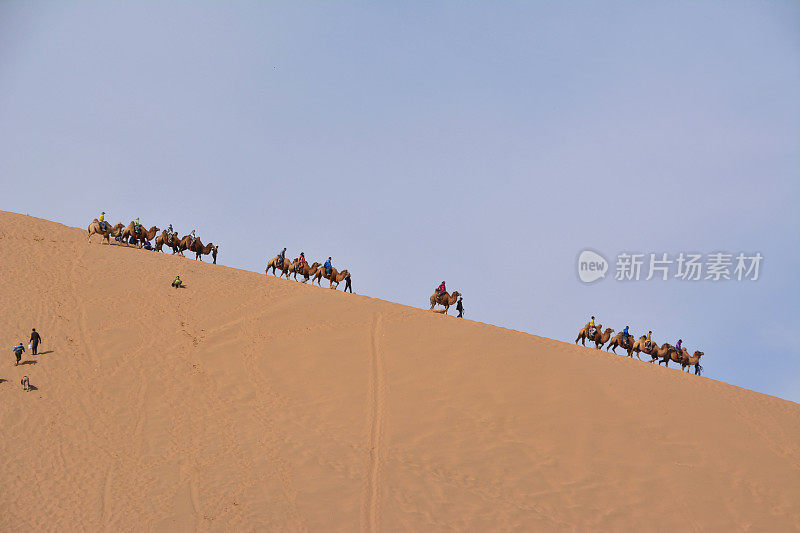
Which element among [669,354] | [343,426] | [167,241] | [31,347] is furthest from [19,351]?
[669,354]

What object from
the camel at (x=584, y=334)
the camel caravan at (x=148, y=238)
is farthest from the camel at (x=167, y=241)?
the camel at (x=584, y=334)

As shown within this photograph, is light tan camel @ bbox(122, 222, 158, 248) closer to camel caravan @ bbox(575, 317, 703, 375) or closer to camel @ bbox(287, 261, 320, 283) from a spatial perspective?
camel @ bbox(287, 261, 320, 283)

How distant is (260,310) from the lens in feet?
92.4

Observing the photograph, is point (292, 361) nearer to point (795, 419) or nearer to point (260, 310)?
point (260, 310)

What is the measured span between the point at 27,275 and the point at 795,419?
2949 centimetres

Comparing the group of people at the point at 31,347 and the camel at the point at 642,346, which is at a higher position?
the camel at the point at 642,346

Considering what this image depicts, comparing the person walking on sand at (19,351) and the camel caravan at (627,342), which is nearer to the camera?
the person walking on sand at (19,351)

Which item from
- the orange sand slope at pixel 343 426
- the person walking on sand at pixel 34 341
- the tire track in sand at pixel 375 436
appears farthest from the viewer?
the person walking on sand at pixel 34 341

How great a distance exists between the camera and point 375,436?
1997 cm

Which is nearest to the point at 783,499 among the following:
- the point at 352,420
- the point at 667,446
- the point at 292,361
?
the point at 667,446

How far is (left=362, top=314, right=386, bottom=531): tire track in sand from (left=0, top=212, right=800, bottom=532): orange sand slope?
54 millimetres

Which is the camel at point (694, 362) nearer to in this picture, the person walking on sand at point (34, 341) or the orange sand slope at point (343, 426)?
the orange sand slope at point (343, 426)

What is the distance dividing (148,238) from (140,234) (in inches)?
18.3

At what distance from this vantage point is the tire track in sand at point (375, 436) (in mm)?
16891
